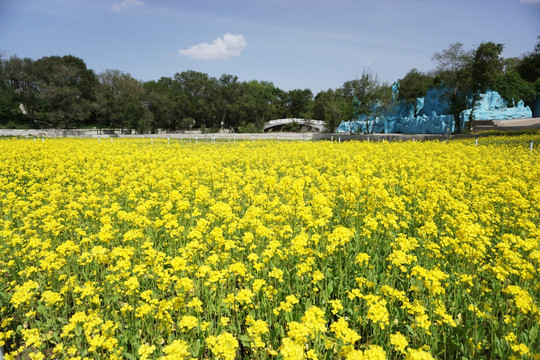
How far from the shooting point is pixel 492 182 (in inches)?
369

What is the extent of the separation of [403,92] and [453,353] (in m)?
83.2

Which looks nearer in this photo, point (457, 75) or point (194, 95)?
point (457, 75)

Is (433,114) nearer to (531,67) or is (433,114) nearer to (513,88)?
(513,88)

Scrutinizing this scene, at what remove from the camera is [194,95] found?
90562mm

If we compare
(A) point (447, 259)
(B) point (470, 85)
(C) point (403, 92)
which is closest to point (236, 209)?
(A) point (447, 259)

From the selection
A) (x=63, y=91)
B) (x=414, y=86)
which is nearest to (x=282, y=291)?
(x=63, y=91)

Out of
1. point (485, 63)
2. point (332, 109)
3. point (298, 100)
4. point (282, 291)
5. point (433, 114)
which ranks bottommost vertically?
point (282, 291)

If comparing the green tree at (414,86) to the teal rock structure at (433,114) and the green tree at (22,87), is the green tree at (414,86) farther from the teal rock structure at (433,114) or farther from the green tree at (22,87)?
the green tree at (22,87)

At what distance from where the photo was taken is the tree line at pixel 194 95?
48094mm

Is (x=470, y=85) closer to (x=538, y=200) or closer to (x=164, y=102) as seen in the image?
(x=538, y=200)

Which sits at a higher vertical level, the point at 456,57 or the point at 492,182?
the point at 456,57

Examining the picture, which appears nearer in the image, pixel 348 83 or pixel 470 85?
pixel 470 85

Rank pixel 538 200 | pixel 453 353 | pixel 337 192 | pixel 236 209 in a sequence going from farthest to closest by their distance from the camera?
pixel 337 192 → pixel 236 209 → pixel 538 200 → pixel 453 353

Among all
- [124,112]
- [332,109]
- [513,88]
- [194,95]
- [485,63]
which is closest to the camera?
A: [485,63]
